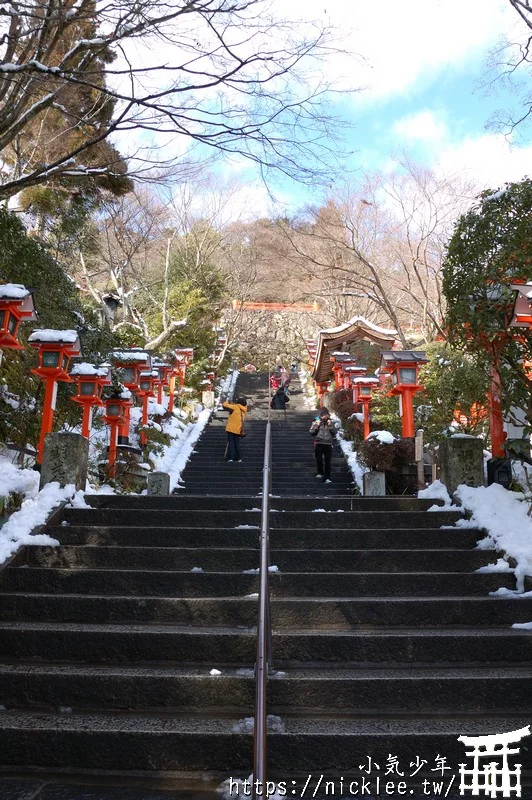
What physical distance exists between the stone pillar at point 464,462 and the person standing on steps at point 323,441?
4.86m

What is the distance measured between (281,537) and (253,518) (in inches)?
20.6

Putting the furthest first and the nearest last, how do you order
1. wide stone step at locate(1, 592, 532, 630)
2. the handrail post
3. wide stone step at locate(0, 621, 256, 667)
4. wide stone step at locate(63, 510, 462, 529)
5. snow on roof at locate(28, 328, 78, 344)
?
snow on roof at locate(28, 328, 78, 344) → wide stone step at locate(63, 510, 462, 529) → wide stone step at locate(1, 592, 532, 630) → wide stone step at locate(0, 621, 256, 667) → the handrail post

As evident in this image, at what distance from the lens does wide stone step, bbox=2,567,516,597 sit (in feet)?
15.1

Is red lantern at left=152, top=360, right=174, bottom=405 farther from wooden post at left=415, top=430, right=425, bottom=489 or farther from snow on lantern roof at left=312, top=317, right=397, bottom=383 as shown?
wooden post at left=415, top=430, right=425, bottom=489

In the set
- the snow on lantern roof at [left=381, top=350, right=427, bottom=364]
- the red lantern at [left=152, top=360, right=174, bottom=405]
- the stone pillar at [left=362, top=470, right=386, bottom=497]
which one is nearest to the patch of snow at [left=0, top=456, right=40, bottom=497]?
the stone pillar at [left=362, top=470, right=386, bottom=497]

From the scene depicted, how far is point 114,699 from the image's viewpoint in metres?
3.50

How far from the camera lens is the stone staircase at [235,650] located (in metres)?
3.10

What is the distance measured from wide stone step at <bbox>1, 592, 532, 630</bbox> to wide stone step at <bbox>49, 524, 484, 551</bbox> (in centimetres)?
103

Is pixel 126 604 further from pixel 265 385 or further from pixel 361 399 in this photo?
pixel 265 385

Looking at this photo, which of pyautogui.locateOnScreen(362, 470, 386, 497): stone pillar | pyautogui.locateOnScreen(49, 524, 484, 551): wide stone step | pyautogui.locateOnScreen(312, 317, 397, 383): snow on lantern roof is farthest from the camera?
pyautogui.locateOnScreen(312, 317, 397, 383): snow on lantern roof

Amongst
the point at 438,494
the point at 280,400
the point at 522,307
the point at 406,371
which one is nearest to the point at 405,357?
the point at 406,371

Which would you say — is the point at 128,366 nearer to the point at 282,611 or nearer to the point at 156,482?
the point at 156,482

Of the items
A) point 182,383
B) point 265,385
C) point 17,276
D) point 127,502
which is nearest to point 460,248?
point 127,502

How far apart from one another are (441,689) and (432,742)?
0.43 metres
